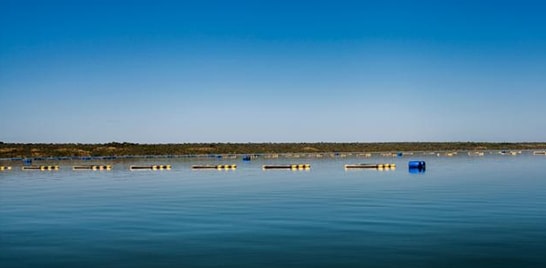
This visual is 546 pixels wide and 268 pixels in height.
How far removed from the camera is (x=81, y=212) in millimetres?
38875

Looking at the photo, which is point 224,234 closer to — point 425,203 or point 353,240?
point 353,240

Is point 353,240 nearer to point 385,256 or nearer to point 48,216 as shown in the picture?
point 385,256

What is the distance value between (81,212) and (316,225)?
16.3 m

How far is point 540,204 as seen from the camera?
126 feet

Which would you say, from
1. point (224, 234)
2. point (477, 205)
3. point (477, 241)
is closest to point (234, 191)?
point (477, 205)

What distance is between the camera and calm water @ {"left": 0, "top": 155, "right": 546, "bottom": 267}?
21938 millimetres

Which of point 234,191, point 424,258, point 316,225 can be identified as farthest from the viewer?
point 234,191

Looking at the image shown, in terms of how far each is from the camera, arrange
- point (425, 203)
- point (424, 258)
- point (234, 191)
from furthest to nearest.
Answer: point (234, 191)
point (425, 203)
point (424, 258)

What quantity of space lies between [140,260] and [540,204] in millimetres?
26485

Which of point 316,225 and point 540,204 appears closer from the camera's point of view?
point 316,225

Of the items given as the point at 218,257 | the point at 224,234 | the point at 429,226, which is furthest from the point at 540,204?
the point at 218,257

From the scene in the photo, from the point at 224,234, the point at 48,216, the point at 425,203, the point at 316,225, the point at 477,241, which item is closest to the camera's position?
the point at 477,241

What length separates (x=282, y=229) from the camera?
29.1 m

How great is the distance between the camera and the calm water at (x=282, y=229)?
21.9 meters
